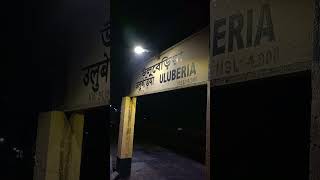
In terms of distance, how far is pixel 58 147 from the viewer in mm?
5465

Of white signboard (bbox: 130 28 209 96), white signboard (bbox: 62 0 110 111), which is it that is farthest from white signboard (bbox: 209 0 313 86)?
white signboard (bbox: 130 28 209 96)

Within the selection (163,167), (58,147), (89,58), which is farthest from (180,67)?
(163,167)

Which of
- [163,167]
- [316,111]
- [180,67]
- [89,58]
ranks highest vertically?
[180,67]

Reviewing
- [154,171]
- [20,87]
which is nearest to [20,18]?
[20,87]

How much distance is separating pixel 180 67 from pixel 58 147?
3.74 m

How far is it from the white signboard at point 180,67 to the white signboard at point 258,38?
9.27 ft

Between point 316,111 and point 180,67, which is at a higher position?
point 180,67

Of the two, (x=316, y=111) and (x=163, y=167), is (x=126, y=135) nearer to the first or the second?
(x=163, y=167)

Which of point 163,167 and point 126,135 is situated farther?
point 163,167

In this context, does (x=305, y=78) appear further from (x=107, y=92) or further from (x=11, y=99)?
(x=11, y=99)

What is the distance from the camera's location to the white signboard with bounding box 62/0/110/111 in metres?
4.31

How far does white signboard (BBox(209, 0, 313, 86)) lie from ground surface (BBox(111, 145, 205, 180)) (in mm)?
7364

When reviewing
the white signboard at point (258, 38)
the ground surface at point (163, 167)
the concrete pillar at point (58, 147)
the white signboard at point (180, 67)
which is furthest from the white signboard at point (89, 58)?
the ground surface at point (163, 167)

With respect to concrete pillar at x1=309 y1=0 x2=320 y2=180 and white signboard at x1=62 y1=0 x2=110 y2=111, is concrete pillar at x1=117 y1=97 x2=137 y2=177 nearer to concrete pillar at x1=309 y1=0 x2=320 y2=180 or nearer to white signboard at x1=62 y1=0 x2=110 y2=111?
white signboard at x1=62 y1=0 x2=110 y2=111
